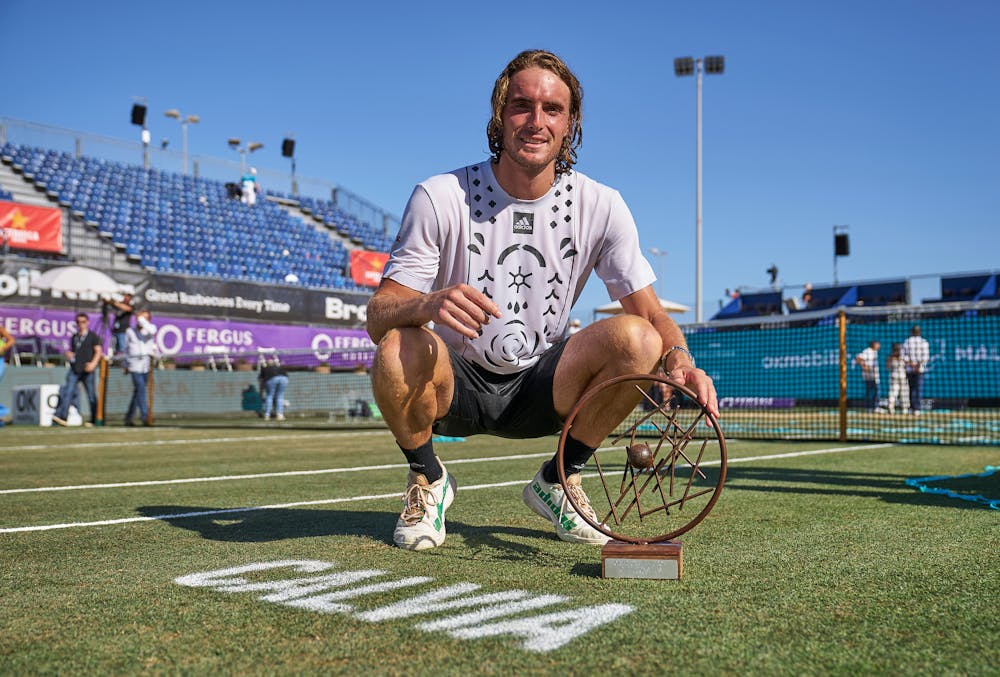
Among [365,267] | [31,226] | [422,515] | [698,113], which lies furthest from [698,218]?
[422,515]

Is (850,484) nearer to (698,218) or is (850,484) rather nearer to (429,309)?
(429,309)

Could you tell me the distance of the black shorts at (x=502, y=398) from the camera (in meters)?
3.32

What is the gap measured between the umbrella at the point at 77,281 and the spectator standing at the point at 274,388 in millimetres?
4455

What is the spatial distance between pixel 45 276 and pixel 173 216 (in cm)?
1053

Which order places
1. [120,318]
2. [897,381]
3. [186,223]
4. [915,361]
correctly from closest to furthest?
[120,318] < [915,361] < [897,381] < [186,223]

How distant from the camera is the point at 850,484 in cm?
502

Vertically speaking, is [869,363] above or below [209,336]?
below

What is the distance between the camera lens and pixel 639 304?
335 centimetres

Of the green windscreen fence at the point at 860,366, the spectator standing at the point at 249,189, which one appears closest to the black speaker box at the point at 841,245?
the green windscreen fence at the point at 860,366

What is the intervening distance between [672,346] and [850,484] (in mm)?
2507

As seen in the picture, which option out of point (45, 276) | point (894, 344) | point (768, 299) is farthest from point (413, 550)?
point (768, 299)

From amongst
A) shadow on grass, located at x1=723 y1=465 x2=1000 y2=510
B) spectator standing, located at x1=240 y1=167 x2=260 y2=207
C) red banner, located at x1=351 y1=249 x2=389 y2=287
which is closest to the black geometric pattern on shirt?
shadow on grass, located at x1=723 y1=465 x2=1000 y2=510

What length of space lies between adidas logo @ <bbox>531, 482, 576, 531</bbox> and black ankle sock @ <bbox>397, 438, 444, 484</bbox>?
390 millimetres

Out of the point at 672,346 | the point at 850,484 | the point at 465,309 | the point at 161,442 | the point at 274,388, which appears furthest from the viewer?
the point at 274,388
